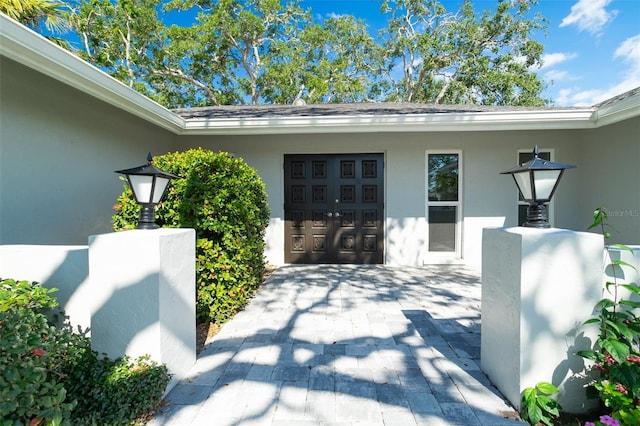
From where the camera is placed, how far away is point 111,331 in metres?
1.75

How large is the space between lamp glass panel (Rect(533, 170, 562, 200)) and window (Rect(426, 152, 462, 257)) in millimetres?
3630

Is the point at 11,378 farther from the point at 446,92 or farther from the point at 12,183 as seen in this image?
the point at 446,92

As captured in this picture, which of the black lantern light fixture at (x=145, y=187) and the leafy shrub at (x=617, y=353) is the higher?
the black lantern light fixture at (x=145, y=187)

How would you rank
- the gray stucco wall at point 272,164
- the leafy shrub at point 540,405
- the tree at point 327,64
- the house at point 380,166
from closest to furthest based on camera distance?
the leafy shrub at point 540,405 → the gray stucco wall at point 272,164 → the house at point 380,166 → the tree at point 327,64

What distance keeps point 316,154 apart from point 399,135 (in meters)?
1.64

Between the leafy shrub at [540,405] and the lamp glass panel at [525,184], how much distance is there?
1159 millimetres

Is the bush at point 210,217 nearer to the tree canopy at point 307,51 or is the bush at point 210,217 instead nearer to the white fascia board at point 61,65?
the white fascia board at point 61,65

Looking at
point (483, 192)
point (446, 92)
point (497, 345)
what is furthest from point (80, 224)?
point (446, 92)

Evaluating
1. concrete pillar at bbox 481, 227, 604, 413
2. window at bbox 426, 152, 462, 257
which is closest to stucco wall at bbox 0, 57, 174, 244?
concrete pillar at bbox 481, 227, 604, 413

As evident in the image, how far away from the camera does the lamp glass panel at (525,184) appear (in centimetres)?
184

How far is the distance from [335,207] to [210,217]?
9.86ft

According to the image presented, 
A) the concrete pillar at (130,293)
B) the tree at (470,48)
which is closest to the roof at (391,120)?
the concrete pillar at (130,293)

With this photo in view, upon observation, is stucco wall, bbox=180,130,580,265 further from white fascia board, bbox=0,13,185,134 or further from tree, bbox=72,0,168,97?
tree, bbox=72,0,168,97

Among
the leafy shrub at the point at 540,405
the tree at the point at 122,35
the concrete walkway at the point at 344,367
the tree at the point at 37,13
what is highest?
the tree at the point at 122,35
